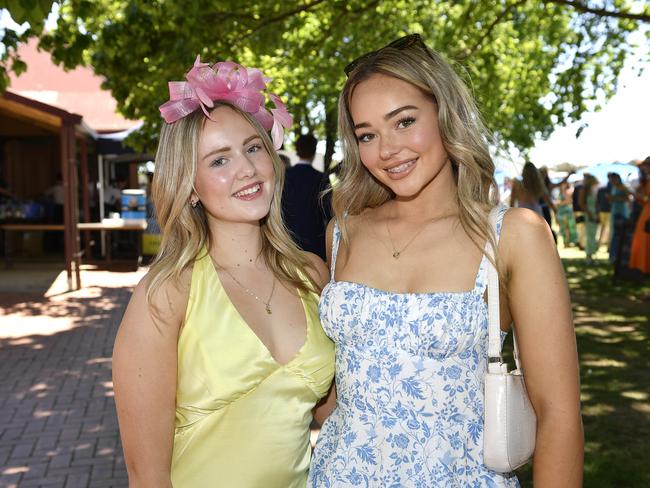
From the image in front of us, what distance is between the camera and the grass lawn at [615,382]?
481 centimetres

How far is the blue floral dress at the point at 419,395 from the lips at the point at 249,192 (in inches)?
21.0

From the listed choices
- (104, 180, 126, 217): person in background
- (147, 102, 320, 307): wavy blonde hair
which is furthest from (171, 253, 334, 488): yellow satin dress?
(104, 180, 126, 217): person in background

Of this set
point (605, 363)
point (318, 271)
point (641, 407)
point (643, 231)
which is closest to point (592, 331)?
point (605, 363)

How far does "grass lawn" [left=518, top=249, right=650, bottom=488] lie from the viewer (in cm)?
481

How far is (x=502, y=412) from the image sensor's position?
2.04 m

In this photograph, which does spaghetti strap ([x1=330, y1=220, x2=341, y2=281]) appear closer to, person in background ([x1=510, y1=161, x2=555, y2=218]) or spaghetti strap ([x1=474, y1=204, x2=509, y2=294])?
spaghetti strap ([x1=474, y1=204, x2=509, y2=294])

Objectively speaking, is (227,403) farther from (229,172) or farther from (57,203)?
(57,203)

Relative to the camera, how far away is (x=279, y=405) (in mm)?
2213

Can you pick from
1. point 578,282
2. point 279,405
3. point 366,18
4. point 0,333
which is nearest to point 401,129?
point 279,405

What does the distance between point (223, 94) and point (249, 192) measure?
13.8 inches

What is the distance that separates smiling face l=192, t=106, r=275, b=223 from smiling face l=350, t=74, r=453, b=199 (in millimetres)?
380

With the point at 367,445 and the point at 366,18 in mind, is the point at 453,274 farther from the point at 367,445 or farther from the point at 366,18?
the point at 366,18

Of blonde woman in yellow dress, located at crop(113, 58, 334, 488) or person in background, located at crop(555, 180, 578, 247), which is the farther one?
person in background, located at crop(555, 180, 578, 247)

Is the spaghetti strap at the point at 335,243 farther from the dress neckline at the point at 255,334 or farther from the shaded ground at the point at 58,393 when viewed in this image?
the shaded ground at the point at 58,393
